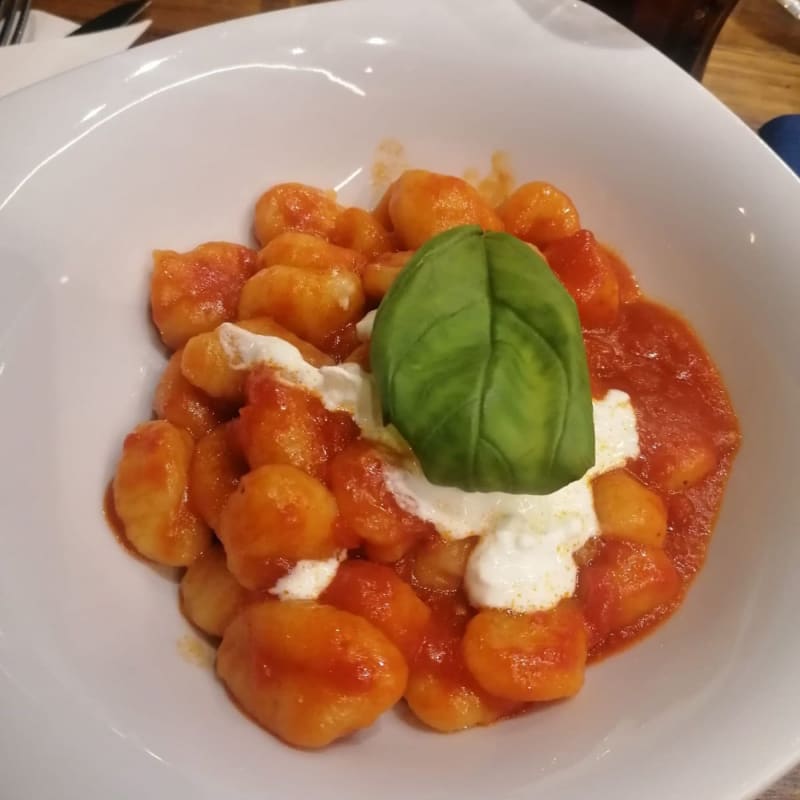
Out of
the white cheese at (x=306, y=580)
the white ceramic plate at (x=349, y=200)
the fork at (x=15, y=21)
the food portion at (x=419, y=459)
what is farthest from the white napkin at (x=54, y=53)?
the white cheese at (x=306, y=580)

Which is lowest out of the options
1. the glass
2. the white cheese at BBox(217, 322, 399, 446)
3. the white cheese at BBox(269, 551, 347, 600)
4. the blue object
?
the white cheese at BBox(269, 551, 347, 600)

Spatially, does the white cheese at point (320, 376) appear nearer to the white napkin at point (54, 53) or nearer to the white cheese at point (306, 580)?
the white cheese at point (306, 580)

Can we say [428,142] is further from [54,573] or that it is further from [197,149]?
[54,573]

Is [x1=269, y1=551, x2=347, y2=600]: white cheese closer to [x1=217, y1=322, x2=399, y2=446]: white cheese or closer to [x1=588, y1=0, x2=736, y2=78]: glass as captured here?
[x1=217, y1=322, x2=399, y2=446]: white cheese

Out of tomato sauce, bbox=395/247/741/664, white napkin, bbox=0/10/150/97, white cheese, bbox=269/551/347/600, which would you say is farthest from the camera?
white napkin, bbox=0/10/150/97

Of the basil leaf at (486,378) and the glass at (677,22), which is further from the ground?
the glass at (677,22)

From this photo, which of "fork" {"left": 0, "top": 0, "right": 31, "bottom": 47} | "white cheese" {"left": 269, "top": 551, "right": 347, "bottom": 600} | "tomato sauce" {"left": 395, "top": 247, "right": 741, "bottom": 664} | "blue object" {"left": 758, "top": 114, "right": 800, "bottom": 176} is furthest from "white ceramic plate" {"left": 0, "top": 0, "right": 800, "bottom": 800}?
"fork" {"left": 0, "top": 0, "right": 31, "bottom": 47}

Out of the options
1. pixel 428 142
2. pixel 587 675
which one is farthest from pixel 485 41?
pixel 587 675
